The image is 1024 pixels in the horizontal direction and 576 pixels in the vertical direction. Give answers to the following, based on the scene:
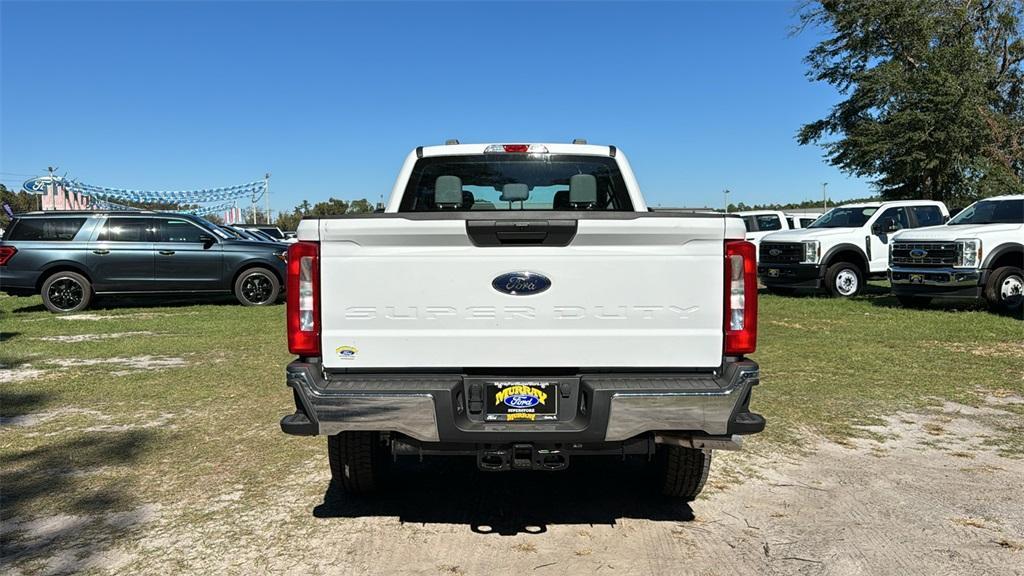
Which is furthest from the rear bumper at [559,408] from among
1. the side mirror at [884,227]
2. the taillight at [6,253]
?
the side mirror at [884,227]

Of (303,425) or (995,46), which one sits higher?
(995,46)

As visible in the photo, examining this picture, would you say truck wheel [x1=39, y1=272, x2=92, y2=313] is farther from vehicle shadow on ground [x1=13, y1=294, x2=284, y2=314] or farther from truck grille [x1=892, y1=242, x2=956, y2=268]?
truck grille [x1=892, y1=242, x2=956, y2=268]

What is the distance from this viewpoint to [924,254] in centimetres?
1242

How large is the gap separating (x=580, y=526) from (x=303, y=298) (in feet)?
5.95

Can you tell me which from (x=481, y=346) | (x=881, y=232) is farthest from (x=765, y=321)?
(x=481, y=346)

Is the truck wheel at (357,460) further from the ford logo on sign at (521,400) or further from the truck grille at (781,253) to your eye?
the truck grille at (781,253)

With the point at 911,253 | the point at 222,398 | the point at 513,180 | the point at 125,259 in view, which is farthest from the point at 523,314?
the point at 125,259

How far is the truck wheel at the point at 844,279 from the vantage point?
15.3 meters

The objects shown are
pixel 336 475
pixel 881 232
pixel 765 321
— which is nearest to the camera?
pixel 336 475

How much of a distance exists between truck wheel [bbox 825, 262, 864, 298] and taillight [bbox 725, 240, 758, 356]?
13102 millimetres

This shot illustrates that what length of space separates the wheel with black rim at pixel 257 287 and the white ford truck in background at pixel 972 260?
36.7 feet

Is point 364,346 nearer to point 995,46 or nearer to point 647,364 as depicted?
point 647,364

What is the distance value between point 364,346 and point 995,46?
33255mm

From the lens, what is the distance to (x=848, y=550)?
3.55 meters
